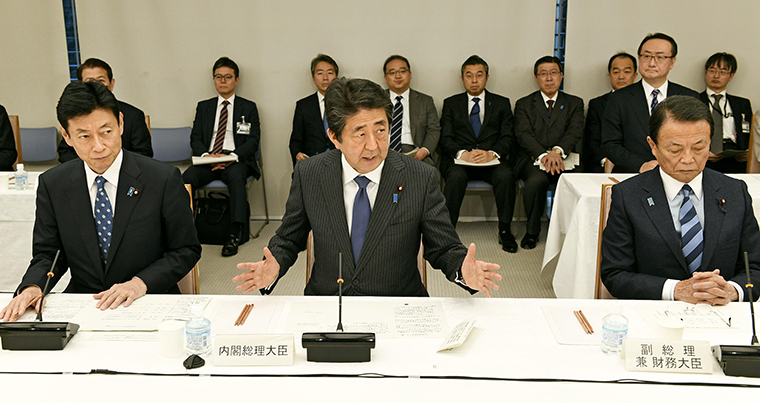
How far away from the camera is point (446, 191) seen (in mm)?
5262

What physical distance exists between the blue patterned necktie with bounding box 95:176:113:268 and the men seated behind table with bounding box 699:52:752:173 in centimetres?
505

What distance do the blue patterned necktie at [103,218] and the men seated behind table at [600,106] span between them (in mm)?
4198

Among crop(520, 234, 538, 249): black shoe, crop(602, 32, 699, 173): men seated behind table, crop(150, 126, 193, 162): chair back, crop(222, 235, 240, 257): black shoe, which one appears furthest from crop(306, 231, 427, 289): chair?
crop(150, 126, 193, 162): chair back

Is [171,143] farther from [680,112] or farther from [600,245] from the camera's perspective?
[680,112]

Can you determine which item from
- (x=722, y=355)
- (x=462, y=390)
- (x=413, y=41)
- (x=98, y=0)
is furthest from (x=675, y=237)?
(x=98, y=0)

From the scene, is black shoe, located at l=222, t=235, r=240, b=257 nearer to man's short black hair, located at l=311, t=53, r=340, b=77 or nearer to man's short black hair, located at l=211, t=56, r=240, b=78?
man's short black hair, located at l=211, t=56, r=240, b=78

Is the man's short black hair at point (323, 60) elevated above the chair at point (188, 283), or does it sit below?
above

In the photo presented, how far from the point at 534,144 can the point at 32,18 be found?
486cm

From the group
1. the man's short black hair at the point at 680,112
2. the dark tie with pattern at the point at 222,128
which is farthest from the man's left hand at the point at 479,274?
the dark tie with pattern at the point at 222,128

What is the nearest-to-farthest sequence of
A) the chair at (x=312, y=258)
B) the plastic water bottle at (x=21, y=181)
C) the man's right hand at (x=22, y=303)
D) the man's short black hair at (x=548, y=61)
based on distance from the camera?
the man's right hand at (x=22, y=303)
the chair at (x=312, y=258)
the plastic water bottle at (x=21, y=181)
the man's short black hair at (x=548, y=61)

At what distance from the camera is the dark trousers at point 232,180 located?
516 centimetres

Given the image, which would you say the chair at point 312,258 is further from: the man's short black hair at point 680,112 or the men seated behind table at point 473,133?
the men seated behind table at point 473,133

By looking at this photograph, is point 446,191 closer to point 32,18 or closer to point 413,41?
point 413,41

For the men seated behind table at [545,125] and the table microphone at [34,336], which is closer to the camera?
the table microphone at [34,336]
